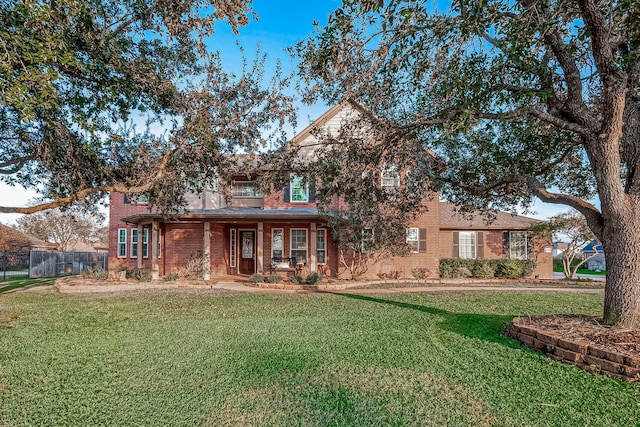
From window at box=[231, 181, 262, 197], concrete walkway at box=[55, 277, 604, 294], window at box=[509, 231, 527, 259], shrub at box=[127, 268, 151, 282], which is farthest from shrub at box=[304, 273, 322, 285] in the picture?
window at box=[509, 231, 527, 259]

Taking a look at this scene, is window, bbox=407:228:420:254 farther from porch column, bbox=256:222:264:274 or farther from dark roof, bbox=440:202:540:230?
porch column, bbox=256:222:264:274

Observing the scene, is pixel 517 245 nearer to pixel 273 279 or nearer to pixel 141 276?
pixel 273 279

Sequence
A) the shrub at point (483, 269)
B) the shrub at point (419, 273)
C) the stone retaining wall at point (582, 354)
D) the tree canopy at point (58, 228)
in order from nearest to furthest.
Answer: the stone retaining wall at point (582, 354)
the shrub at point (419, 273)
the shrub at point (483, 269)
the tree canopy at point (58, 228)

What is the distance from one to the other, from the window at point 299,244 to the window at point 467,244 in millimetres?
8532

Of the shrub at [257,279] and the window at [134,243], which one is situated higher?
the window at [134,243]

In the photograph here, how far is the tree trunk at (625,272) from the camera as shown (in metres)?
5.58

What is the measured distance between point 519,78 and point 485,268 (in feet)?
43.3

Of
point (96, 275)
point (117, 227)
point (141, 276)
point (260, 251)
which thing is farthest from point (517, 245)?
point (117, 227)

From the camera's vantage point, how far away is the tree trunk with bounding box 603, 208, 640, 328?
5.58m

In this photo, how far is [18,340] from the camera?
661 cm

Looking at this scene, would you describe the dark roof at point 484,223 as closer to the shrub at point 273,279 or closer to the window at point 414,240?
the window at point 414,240

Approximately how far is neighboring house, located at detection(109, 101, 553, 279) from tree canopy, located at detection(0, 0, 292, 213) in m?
7.56

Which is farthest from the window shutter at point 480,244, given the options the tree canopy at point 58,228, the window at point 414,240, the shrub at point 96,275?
the tree canopy at point 58,228

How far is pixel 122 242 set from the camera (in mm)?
19219
